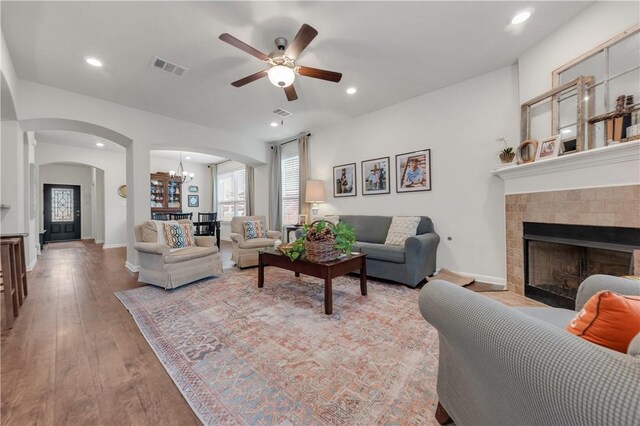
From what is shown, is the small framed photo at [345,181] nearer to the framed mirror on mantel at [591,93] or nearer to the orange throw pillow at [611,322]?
the framed mirror on mantel at [591,93]

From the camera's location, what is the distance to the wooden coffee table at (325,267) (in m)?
2.27

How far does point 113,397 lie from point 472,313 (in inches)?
71.8

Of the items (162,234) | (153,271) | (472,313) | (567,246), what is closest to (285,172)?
(162,234)

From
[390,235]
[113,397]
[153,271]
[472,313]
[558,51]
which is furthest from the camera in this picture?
[390,235]

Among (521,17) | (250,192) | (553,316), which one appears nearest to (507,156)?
(521,17)

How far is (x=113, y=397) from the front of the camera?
51.9 inches

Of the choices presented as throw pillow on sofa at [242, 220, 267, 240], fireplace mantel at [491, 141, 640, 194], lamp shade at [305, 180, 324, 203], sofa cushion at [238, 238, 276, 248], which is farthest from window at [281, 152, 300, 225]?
fireplace mantel at [491, 141, 640, 194]

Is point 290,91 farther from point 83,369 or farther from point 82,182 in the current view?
point 82,182

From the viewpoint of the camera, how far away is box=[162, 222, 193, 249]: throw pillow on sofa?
3.43 metres

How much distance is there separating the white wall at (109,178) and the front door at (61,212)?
10.1ft

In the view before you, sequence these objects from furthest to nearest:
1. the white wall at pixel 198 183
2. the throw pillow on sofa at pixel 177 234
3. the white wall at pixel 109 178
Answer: the white wall at pixel 198 183
the white wall at pixel 109 178
the throw pillow on sofa at pixel 177 234

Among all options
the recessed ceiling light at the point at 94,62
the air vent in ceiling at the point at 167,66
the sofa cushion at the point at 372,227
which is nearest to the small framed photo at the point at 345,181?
the sofa cushion at the point at 372,227

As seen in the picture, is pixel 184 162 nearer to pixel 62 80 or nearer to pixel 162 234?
pixel 62 80

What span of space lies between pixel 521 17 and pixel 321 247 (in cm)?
283
